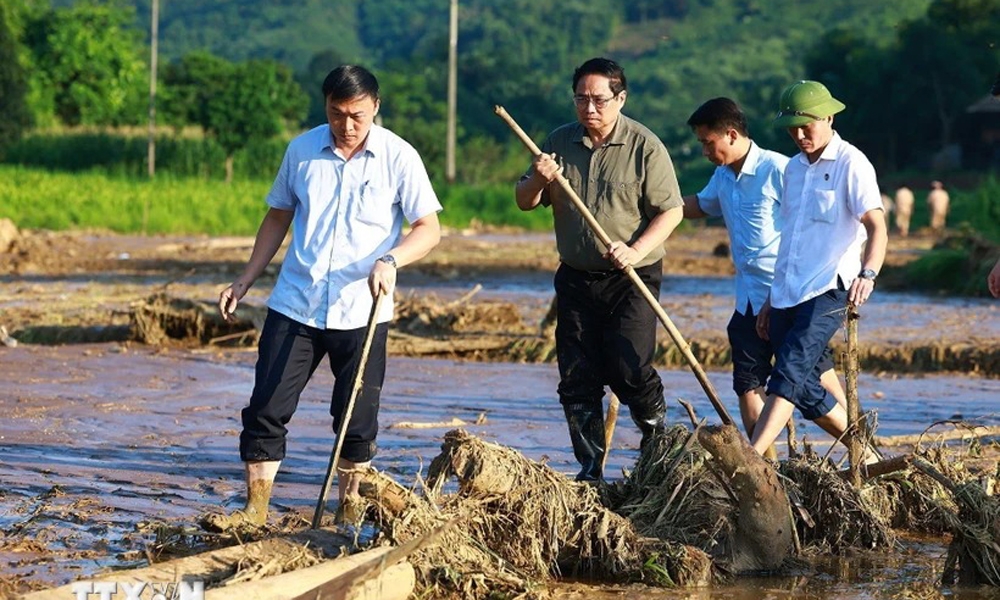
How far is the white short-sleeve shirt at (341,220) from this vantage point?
20.4 feet

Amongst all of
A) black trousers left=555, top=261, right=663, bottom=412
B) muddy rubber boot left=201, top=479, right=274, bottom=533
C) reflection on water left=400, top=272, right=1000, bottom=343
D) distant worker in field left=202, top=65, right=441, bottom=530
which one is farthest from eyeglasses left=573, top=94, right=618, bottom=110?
reflection on water left=400, top=272, right=1000, bottom=343

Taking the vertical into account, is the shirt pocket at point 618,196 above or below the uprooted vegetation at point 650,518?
above

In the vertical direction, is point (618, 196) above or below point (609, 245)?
above

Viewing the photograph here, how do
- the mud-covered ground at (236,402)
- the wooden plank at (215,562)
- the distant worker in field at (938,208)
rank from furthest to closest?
the distant worker in field at (938,208) → the mud-covered ground at (236,402) → the wooden plank at (215,562)

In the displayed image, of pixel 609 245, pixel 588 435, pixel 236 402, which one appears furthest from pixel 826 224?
pixel 236 402

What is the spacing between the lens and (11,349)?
41.1 ft

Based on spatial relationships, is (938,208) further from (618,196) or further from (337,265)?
→ (337,265)

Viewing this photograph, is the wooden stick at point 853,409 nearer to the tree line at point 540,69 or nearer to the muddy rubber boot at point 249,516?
the muddy rubber boot at point 249,516

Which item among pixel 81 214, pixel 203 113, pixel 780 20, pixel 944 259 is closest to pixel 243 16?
pixel 780 20

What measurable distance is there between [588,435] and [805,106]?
1.61 metres

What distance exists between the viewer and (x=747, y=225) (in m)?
7.64

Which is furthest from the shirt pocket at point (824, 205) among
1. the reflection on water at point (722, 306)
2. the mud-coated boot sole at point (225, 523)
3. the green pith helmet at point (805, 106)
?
the reflection on water at point (722, 306)

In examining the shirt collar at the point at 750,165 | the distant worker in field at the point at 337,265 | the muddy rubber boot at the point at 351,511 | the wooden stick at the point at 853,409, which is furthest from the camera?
the shirt collar at the point at 750,165

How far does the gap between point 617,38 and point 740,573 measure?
128 metres
